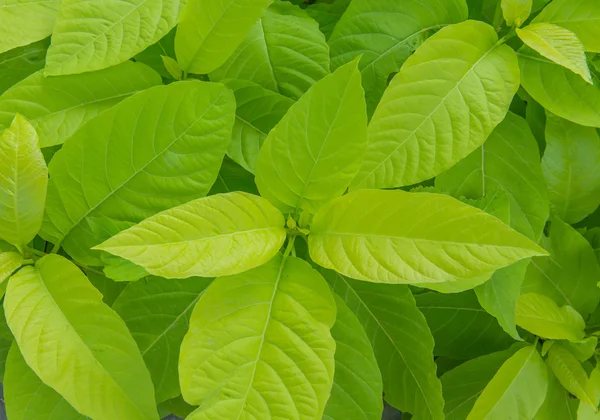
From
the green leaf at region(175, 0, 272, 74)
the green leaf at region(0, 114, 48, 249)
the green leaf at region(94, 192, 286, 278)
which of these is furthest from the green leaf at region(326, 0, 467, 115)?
the green leaf at region(0, 114, 48, 249)

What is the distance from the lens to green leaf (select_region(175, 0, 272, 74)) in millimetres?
605

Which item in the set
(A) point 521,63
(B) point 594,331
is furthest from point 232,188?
(B) point 594,331

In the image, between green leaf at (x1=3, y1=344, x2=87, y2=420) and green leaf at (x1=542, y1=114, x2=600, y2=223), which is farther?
green leaf at (x1=542, y1=114, x2=600, y2=223)

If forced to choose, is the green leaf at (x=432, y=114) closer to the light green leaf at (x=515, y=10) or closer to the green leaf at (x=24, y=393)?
the light green leaf at (x=515, y=10)

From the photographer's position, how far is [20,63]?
0.77 metres

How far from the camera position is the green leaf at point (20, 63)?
753 millimetres

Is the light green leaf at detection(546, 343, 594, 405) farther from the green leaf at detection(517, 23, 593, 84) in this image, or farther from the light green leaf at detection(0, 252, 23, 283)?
the light green leaf at detection(0, 252, 23, 283)

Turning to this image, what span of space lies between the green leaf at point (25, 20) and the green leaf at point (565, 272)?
31.0 inches

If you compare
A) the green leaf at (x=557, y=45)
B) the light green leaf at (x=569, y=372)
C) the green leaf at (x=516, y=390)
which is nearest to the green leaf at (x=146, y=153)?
the green leaf at (x=557, y=45)

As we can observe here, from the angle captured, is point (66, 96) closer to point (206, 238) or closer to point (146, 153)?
point (146, 153)

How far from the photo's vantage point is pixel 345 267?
526mm

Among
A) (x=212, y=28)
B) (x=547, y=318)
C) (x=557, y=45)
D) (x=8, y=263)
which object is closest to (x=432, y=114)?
(x=557, y=45)

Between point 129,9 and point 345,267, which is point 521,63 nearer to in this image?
point 345,267

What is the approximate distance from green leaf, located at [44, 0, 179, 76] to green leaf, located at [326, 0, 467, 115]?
24 cm
